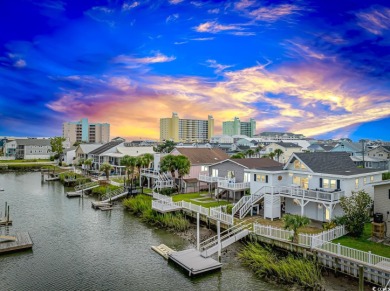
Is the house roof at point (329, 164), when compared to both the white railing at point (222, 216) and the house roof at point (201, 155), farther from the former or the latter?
the house roof at point (201, 155)

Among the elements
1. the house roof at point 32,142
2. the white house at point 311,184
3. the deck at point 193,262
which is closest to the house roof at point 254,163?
the white house at point 311,184

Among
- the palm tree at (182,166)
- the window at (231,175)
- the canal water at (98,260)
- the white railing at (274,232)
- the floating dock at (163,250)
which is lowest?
the canal water at (98,260)

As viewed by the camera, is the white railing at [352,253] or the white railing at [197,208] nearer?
the white railing at [352,253]

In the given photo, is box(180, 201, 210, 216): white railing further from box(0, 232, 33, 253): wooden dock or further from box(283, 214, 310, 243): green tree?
box(0, 232, 33, 253): wooden dock

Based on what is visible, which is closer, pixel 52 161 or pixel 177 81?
pixel 177 81

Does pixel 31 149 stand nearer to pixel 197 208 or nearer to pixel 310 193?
pixel 197 208

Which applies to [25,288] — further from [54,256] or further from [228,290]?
[228,290]

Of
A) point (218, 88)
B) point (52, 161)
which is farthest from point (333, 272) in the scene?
point (52, 161)
